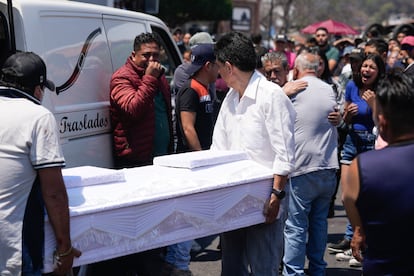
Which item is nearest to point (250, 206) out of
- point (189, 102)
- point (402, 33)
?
point (189, 102)

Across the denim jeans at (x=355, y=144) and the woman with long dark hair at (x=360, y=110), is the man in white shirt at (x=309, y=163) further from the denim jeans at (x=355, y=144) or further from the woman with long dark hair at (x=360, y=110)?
the denim jeans at (x=355, y=144)

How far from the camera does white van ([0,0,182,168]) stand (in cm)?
485

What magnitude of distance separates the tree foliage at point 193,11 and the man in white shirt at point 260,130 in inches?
944

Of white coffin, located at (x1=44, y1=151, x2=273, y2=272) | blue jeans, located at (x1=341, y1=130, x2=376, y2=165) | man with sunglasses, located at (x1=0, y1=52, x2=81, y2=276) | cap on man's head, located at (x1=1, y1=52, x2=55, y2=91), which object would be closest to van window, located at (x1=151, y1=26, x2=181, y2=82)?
blue jeans, located at (x1=341, y1=130, x2=376, y2=165)

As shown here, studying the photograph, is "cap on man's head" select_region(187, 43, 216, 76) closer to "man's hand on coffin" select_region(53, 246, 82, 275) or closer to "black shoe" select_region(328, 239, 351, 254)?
"black shoe" select_region(328, 239, 351, 254)

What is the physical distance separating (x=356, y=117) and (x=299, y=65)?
3.67 feet

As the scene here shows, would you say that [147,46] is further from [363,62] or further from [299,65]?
[363,62]

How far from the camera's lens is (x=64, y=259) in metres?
3.25

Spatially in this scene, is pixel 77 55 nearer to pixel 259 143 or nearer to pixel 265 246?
pixel 259 143

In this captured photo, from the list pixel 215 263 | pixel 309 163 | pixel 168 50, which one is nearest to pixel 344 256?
pixel 215 263

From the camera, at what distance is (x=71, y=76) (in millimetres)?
5238

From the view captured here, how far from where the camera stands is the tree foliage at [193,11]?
92.6 ft

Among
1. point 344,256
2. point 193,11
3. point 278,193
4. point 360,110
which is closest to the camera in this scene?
point 278,193

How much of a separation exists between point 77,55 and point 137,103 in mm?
584
